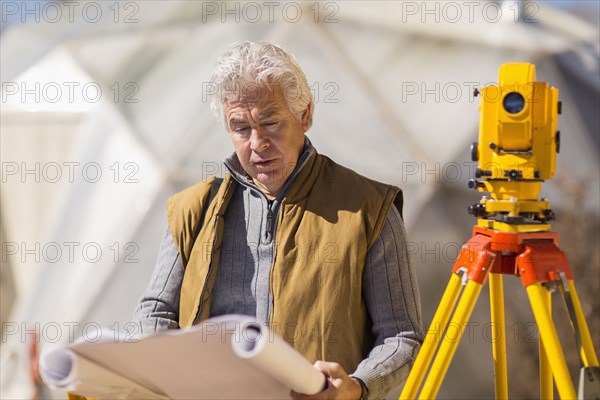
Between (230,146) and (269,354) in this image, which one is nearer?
(269,354)

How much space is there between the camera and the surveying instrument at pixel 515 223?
183cm

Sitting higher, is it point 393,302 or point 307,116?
point 307,116

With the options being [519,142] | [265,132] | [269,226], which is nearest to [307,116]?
[265,132]

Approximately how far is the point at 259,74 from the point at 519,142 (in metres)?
0.65

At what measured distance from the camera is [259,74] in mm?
2076

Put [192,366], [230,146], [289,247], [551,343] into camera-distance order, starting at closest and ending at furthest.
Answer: [192,366]
[551,343]
[289,247]
[230,146]

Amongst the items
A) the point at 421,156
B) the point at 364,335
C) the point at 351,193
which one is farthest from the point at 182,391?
the point at 421,156

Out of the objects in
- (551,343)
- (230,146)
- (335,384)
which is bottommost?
(335,384)

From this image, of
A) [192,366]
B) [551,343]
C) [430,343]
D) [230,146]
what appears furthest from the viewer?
[230,146]

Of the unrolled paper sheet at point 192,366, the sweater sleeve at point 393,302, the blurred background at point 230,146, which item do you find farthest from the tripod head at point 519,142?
the blurred background at point 230,146

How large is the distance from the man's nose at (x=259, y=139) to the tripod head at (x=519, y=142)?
21.1 inches

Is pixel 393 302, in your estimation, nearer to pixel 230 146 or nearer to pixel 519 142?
pixel 519 142

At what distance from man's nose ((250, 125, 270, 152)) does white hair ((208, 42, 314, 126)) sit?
9 cm

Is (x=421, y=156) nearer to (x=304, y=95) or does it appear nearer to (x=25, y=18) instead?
(x=304, y=95)
